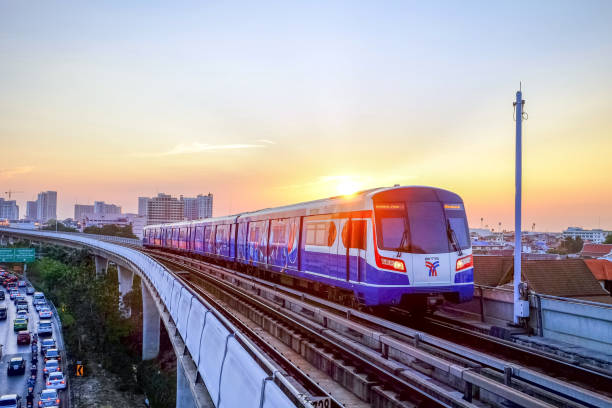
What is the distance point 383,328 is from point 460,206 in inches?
141

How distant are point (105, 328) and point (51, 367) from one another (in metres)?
14.9

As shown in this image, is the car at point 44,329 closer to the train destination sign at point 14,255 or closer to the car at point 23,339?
the car at point 23,339

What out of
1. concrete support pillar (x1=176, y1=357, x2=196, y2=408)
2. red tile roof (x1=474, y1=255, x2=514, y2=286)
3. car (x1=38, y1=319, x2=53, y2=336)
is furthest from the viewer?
car (x1=38, y1=319, x2=53, y2=336)

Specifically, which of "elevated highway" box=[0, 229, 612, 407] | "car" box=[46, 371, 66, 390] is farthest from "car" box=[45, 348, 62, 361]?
"elevated highway" box=[0, 229, 612, 407]

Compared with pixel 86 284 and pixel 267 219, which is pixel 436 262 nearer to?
pixel 267 219

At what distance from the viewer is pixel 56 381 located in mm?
31062

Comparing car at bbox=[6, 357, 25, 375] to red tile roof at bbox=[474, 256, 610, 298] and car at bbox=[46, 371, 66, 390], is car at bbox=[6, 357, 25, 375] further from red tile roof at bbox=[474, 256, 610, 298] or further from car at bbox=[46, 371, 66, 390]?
red tile roof at bbox=[474, 256, 610, 298]

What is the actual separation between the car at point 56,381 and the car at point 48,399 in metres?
2.47

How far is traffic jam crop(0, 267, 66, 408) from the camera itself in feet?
93.0

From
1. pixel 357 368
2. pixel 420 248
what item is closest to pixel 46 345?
pixel 420 248

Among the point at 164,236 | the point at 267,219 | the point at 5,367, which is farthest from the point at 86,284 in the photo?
the point at 267,219

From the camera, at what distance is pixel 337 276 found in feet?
42.2

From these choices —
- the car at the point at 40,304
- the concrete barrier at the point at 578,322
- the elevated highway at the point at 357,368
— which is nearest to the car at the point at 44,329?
the car at the point at 40,304

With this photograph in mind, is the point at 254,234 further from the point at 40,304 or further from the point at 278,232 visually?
the point at 40,304
